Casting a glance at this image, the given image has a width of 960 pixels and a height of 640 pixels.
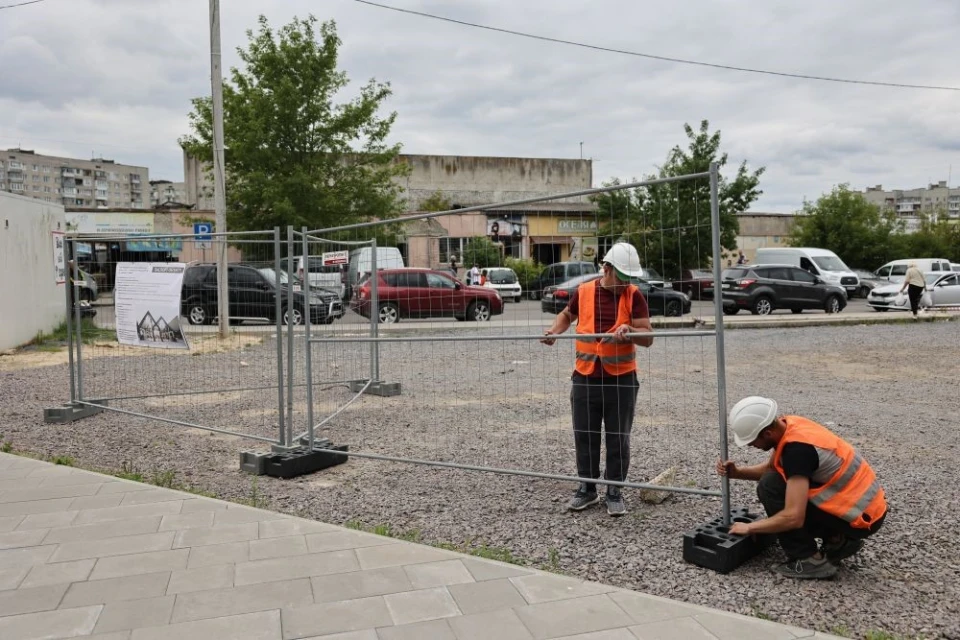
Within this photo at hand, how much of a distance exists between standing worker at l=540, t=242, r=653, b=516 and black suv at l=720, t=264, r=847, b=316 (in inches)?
750

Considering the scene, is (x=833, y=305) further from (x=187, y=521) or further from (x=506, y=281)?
(x=187, y=521)

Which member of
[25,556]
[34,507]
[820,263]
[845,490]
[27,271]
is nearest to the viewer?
[845,490]

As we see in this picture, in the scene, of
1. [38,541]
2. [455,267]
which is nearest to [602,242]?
[455,267]

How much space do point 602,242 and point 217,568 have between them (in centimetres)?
292

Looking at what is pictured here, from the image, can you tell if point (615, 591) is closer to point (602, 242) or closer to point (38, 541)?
point (602, 242)

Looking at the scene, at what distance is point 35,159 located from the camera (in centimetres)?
12200

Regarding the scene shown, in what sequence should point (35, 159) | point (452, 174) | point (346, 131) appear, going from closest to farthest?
1. point (346, 131)
2. point (452, 174)
3. point (35, 159)

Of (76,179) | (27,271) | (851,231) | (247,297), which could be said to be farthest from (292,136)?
(76,179)

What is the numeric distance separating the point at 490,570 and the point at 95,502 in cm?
300

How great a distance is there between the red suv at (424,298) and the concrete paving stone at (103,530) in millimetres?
2611

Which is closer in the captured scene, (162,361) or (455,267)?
(455,267)

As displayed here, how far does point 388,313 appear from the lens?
7414mm

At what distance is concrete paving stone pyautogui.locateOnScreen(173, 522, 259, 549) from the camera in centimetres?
438

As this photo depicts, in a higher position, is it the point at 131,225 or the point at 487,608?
the point at 131,225
